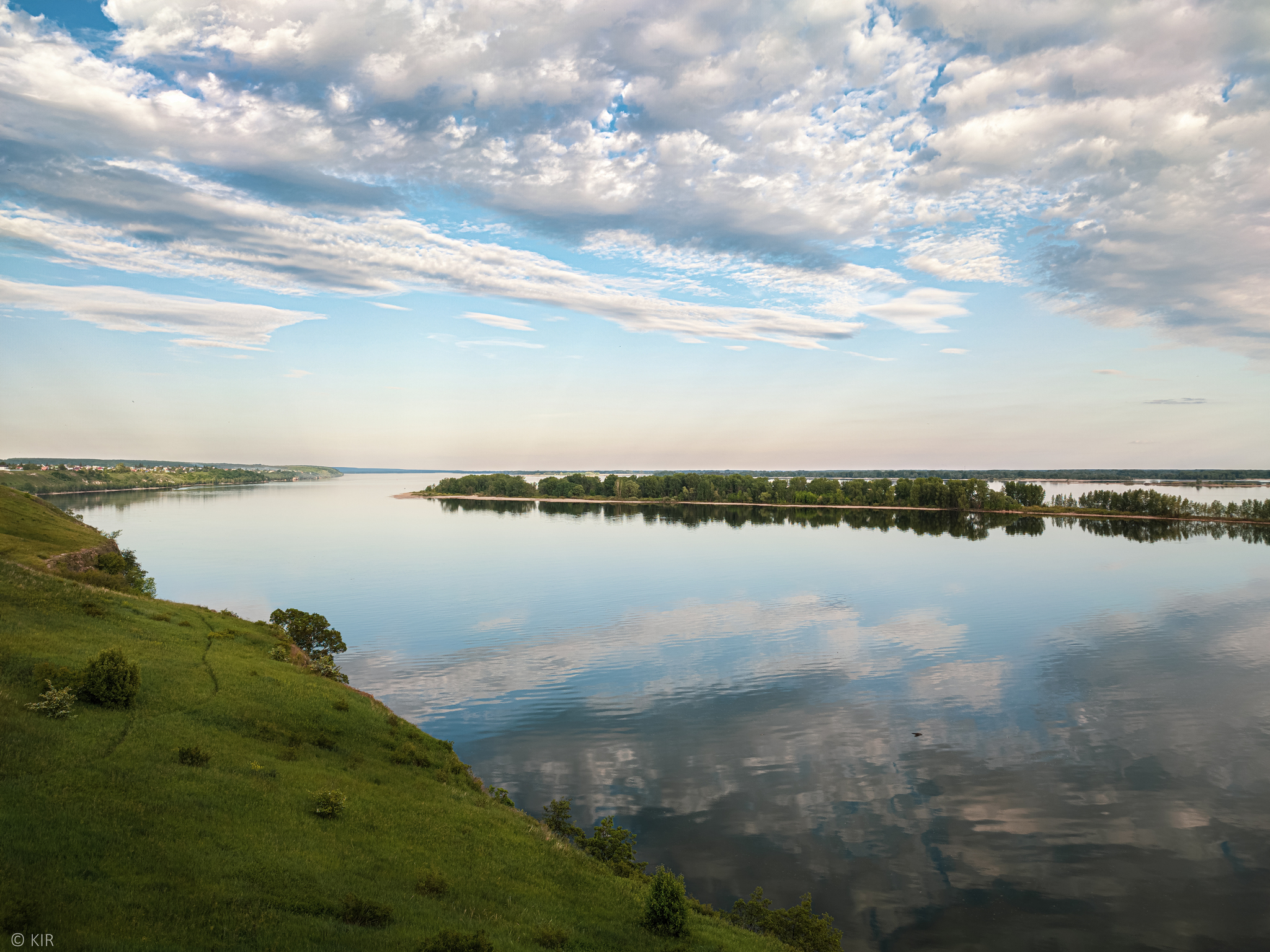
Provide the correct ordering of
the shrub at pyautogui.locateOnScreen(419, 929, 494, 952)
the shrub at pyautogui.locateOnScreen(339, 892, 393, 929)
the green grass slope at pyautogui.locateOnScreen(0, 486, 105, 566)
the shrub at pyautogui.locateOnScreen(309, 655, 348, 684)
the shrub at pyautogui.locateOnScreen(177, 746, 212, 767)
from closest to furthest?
the shrub at pyautogui.locateOnScreen(419, 929, 494, 952) < the shrub at pyautogui.locateOnScreen(339, 892, 393, 929) < the shrub at pyautogui.locateOnScreen(177, 746, 212, 767) < the shrub at pyautogui.locateOnScreen(309, 655, 348, 684) < the green grass slope at pyautogui.locateOnScreen(0, 486, 105, 566)

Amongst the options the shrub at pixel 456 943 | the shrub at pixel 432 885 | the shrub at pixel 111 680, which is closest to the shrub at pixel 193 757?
the shrub at pixel 111 680

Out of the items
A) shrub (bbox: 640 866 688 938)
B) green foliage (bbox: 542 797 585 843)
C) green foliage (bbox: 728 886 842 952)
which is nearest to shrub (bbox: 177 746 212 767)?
green foliage (bbox: 542 797 585 843)

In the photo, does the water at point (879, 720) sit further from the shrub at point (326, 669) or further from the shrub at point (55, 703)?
the shrub at point (55, 703)

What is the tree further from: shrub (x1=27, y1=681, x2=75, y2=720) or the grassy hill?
shrub (x1=27, y1=681, x2=75, y2=720)

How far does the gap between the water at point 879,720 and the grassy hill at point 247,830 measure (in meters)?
7.42

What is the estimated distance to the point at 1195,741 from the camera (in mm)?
37906

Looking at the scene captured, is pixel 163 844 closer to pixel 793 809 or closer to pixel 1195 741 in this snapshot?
pixel 793 809

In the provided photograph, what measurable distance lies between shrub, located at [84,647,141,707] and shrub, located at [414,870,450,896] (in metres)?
13.1

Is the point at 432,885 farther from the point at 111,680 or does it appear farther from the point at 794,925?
the point at 111,680

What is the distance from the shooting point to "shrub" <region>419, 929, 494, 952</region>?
1399 centimetres

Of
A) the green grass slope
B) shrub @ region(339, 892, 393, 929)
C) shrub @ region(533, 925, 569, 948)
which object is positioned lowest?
shrub @ region(533, 925, 569, 948)

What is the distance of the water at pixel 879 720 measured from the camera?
81.3 ft

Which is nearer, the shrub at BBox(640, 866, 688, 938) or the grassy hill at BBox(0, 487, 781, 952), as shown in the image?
the grassy hill at BBox(0, 487, 781, 952)

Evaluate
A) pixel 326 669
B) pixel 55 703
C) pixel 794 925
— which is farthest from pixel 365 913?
pixel 326 669
